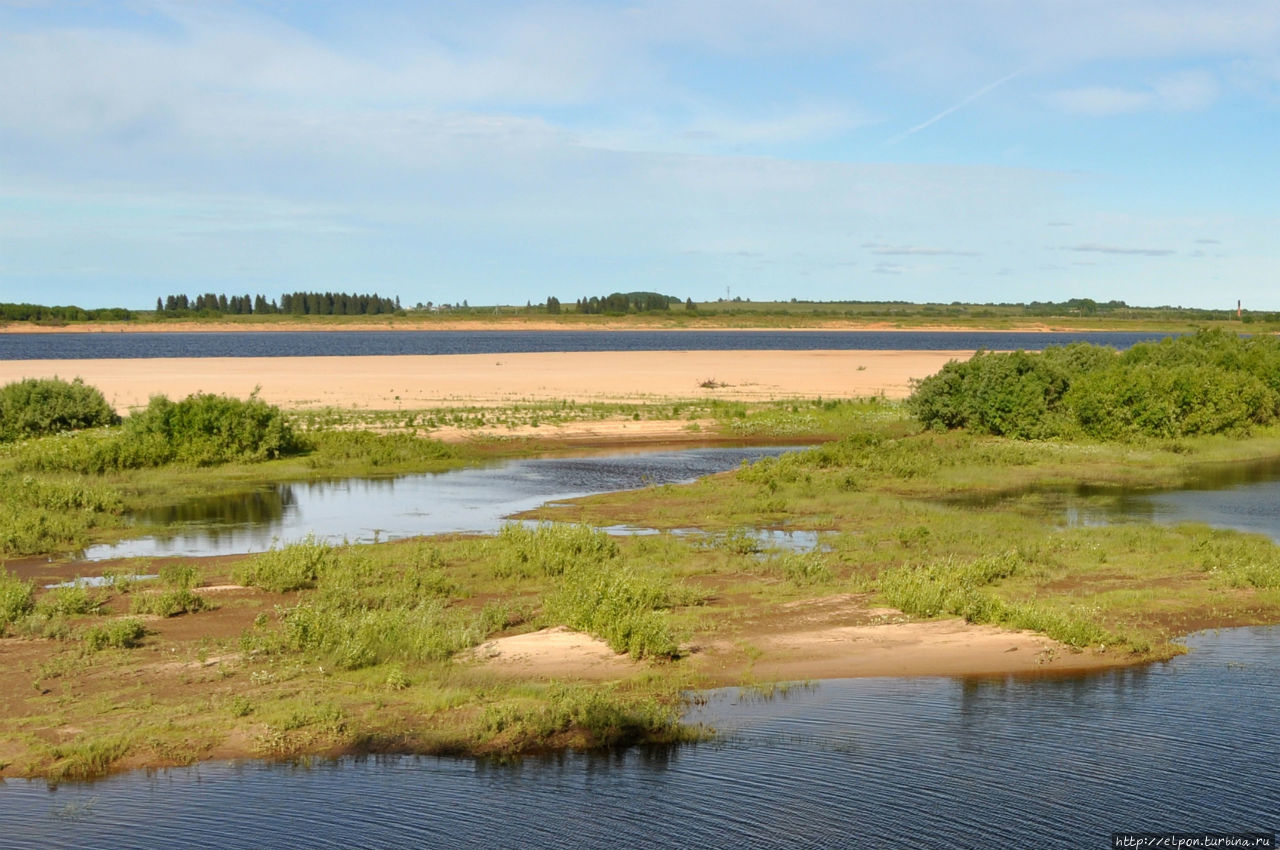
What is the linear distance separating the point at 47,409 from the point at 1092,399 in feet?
113

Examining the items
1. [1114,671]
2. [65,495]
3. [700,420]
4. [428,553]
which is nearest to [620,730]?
[1114,671]

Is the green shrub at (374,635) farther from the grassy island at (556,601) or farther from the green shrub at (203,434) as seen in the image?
the green shrub at (203,434)

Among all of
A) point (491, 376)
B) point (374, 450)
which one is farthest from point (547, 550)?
point (491, 376)

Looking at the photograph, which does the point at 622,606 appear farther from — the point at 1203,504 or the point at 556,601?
the point at 1203,504

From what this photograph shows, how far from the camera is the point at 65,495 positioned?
2602cm

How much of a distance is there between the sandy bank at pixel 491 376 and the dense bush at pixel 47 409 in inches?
234

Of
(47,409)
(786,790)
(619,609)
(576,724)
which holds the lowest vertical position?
(786,790)

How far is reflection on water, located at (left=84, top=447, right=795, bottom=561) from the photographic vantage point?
2392 cm

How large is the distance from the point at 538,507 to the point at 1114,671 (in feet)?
49.6

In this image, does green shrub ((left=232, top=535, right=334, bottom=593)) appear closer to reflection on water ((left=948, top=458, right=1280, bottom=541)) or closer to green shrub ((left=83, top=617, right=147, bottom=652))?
green shrub ((left=83, top=617, right=147, bottom=652))

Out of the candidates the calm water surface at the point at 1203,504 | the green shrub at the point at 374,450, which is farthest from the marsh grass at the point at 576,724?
the green shrub at the point at 374,450

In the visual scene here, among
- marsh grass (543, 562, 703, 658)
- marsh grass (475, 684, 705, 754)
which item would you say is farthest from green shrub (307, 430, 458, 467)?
marsh grass (475, 684, 705, 754)

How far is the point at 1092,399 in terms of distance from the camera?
3831 cm

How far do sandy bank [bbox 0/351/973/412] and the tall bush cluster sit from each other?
17471 mm
